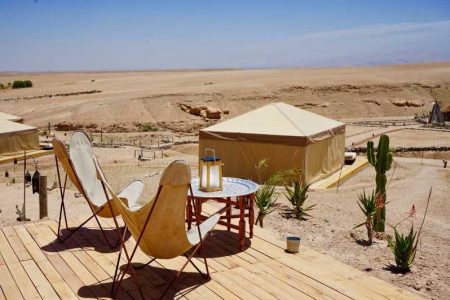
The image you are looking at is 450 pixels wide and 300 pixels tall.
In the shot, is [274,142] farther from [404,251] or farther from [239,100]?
[239,100]

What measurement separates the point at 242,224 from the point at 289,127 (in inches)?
300

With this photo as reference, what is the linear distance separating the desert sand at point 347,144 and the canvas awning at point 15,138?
1008mm

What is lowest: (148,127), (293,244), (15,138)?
(148,127)

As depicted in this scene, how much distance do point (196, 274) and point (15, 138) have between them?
644 inches

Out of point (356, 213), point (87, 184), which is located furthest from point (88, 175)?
point (356, 213)

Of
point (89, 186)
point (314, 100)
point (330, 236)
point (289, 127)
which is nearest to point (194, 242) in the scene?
point (89, 186)

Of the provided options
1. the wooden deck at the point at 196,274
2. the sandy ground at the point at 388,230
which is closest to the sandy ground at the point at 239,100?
the sandy ground at the point at 388,230

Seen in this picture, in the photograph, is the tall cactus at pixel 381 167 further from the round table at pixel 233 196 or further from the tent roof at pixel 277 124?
the tent roof at pixel 277 124

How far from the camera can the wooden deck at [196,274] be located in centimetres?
408

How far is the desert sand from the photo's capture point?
6.43m

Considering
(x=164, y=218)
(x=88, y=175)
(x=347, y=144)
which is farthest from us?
(x=347, y=144)

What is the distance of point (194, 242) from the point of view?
4.11 metres

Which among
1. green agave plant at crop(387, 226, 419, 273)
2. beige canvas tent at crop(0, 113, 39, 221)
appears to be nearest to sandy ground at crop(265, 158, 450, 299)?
green agave plant at crop(387, 226, 419, 273)

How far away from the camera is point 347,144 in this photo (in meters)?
23.1
